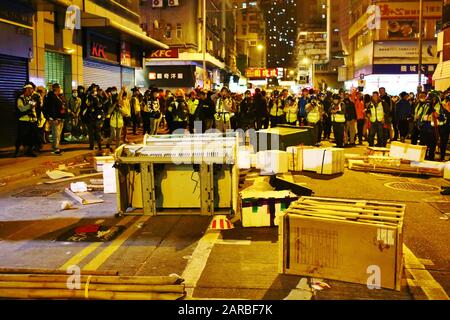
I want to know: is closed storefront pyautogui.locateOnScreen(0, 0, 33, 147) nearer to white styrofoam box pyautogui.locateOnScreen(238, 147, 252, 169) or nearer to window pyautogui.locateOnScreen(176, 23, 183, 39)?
white styrofoam box pyautogui.locateOnScreen(238, 147, 252, 169)

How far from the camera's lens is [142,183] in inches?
328

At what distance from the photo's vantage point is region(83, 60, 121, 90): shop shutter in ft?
77.4

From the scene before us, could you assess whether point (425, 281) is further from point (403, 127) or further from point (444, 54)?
point (444, 54)

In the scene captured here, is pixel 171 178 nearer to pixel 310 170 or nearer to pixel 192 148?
pixel 192 148

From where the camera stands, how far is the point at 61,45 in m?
20.6

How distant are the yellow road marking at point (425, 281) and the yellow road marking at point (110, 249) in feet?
11.3

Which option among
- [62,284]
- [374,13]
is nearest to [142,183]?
[62,284]

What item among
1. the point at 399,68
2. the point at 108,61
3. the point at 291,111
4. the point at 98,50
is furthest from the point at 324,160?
the point at 399,68

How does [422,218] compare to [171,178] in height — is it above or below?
below

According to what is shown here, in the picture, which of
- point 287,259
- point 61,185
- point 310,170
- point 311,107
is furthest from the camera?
point 311,107

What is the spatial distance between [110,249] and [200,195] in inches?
80.3

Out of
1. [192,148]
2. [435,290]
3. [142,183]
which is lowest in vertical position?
[435,290]

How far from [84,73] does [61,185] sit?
1246cm

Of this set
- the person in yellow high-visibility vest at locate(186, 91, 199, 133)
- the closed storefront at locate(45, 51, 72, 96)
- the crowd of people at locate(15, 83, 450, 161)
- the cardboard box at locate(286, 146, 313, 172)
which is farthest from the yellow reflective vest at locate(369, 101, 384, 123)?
the closed storefront at locate(45, 51, 72, 96)
